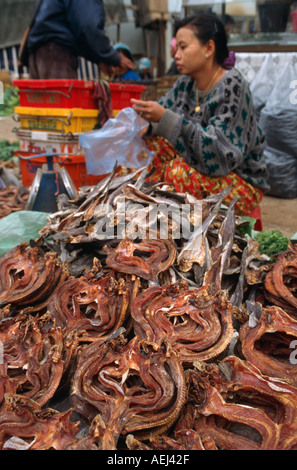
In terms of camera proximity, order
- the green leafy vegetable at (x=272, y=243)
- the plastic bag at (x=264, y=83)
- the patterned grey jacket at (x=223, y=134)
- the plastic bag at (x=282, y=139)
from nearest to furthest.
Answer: the green leafy vegetable at (x=272, y=243), the patterned grey jacket at (x=223, y=134), the plastic bag at (x=282, y=139), the plastic bag at (x=264, y=83)

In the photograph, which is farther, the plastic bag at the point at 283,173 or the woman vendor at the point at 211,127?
the plastic bag at the point at 283,173

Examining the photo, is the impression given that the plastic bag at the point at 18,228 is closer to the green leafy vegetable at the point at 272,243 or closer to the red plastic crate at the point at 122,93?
the green leafy vegetable at the point at 272,243

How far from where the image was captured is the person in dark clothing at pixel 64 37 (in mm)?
4004

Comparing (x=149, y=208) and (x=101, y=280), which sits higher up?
(x=149, y=208)

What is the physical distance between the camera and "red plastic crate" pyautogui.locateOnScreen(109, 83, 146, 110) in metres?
4.18

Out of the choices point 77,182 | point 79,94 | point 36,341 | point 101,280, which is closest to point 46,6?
point 79,94

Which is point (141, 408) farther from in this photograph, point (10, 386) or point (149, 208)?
point (149, 208)

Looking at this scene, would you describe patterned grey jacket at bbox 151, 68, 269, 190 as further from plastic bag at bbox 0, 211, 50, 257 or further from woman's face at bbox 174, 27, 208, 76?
plastic bag at bbox 0, 211, 50, 257

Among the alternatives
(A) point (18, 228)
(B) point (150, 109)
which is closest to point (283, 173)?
(B) point (150, 109)

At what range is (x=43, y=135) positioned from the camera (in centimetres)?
402

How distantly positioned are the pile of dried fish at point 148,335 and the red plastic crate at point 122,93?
2.22 m

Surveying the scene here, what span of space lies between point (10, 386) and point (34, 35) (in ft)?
12.5

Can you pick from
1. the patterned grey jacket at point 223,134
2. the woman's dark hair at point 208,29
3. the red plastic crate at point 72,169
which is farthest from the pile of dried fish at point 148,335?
the red plastic crate at point 72,169

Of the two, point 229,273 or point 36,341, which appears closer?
point 36,341
